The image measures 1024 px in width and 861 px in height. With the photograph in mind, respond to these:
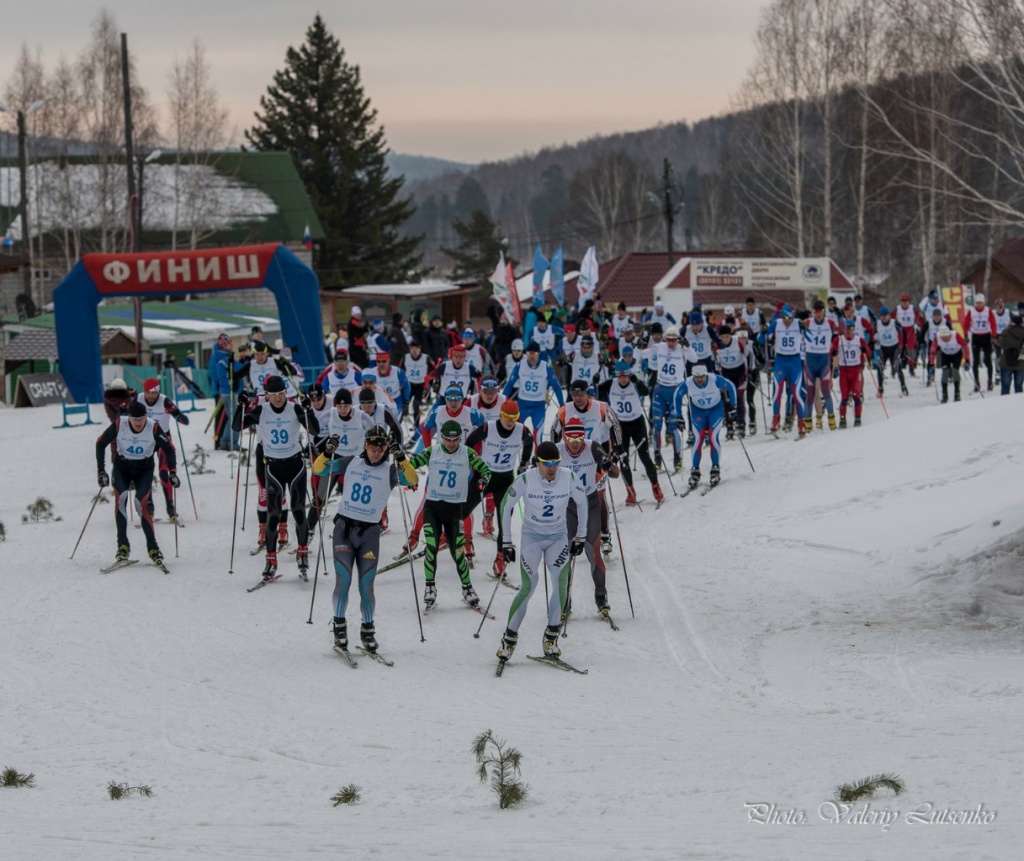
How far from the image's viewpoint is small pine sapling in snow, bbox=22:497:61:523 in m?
19.2

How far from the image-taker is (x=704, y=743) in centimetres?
948

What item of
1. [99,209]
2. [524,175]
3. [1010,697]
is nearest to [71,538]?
[1010,697]

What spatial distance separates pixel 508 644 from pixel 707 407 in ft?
26.4

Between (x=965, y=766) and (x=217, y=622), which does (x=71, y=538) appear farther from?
(x=965, y=766)

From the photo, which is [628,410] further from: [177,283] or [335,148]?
[335,148]

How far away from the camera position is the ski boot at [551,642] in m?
11.8

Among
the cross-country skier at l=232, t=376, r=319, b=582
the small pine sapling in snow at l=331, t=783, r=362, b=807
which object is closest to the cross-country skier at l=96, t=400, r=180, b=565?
the cross-country skier at l=232, t=376, r=319, b=582

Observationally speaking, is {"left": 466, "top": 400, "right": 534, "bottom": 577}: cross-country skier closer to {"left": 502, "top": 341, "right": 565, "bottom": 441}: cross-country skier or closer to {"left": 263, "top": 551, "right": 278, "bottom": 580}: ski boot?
{"left": 263, "top": 551, "right": 278, "bottom": 580}: ski boot

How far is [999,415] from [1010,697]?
10773mm

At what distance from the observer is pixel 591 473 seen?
43.8 ft

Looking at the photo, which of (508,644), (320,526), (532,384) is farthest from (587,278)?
(508,644)

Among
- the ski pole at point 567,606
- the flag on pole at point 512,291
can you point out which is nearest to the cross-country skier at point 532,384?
the ski pole at point 567,606

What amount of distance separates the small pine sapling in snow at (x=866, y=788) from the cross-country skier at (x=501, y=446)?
647 centimetres

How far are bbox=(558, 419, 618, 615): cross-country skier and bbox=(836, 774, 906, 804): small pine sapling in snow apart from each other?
17.4 feet
